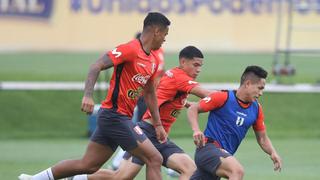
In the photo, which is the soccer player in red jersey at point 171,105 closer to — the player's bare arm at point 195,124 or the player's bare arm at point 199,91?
the player's bare arm at point 199,91

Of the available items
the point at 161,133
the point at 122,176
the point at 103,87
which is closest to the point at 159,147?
the point at 161,133

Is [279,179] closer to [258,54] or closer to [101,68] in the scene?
[101,68]

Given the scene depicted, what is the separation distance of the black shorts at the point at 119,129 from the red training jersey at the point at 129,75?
8cm

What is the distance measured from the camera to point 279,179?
15.9m

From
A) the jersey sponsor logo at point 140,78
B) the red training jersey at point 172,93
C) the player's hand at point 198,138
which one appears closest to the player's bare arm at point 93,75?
the jersey sponsor logo at point 140,78

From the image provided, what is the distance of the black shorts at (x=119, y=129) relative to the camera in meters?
12.2

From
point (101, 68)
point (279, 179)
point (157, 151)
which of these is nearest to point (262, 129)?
point (157, 151)

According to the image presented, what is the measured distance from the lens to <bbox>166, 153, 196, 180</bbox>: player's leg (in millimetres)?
12664

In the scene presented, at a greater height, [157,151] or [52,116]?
[157,151]

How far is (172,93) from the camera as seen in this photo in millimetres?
13125

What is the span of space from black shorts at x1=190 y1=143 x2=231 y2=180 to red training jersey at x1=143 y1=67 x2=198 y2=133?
117 cm

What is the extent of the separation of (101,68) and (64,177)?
5.70 feet

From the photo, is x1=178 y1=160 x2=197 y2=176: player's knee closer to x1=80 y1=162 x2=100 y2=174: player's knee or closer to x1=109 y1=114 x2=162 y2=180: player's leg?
x1=109 y1=114 x2=162 y2=180: player's leg

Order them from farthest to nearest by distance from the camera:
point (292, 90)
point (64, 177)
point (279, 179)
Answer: point (292, 90), point (279, 179), point (64, 177)
